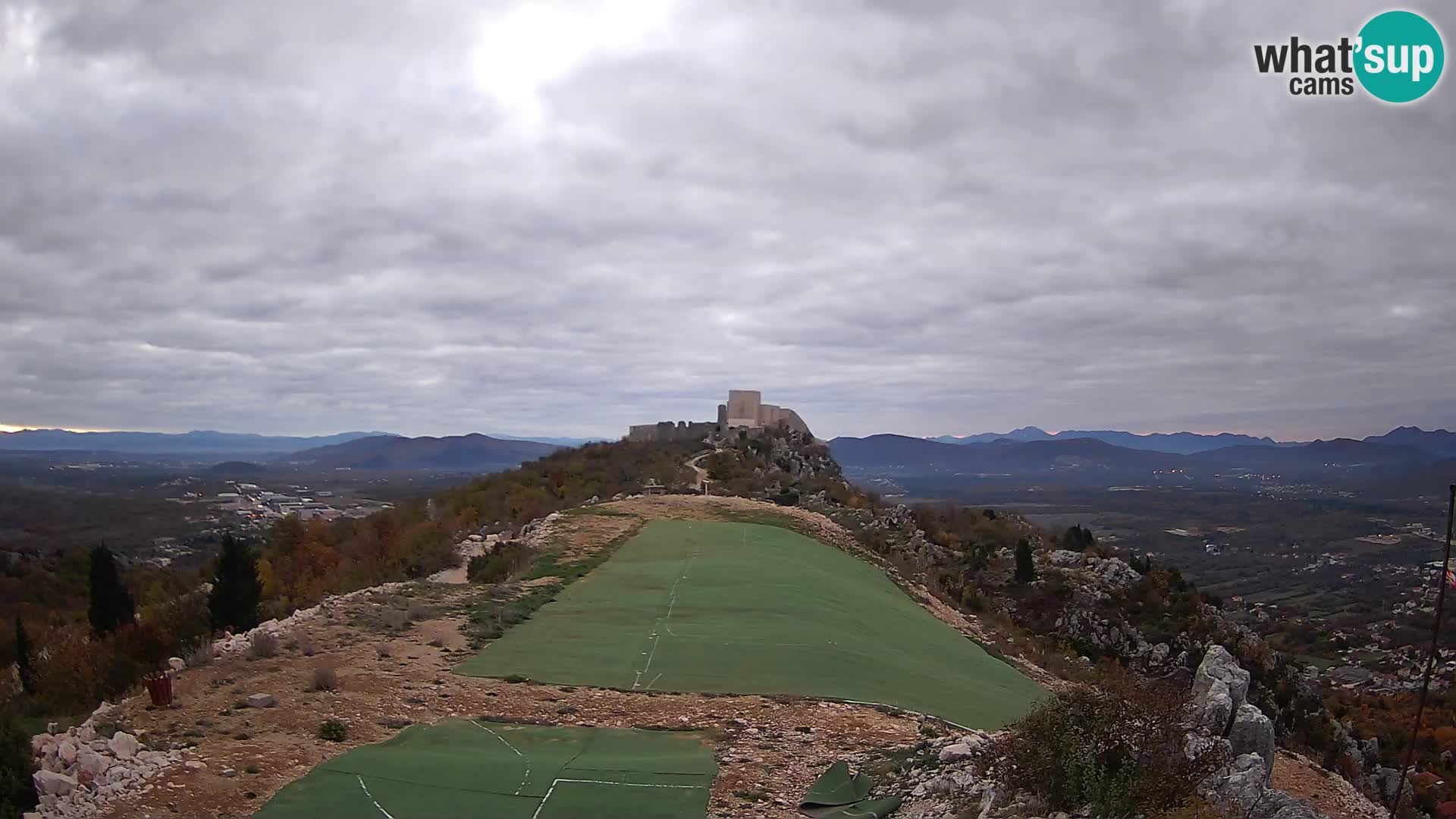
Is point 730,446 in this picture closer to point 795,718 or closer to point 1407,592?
point 1407,592

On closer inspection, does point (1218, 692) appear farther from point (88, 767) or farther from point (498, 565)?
point (498, 565)

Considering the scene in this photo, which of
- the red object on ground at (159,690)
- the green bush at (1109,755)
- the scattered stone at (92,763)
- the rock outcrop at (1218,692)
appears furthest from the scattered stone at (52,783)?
the rock outcrop at (1218,692)

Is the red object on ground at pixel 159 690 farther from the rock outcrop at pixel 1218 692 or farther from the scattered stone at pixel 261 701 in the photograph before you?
the rock outcrop at pixel 1218 692

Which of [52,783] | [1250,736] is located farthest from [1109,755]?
[52,783]

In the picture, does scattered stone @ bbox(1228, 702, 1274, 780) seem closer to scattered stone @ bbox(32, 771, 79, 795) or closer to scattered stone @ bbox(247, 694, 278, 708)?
scattered stone @ bbox(32, 771, 79, 795)

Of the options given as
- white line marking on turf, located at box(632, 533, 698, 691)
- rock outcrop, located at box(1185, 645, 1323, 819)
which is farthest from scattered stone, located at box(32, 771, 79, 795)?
rock outcrop, located at box(1185, 645, 1323, 819)

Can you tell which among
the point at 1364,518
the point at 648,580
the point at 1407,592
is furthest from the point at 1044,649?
the point at 1364,518
